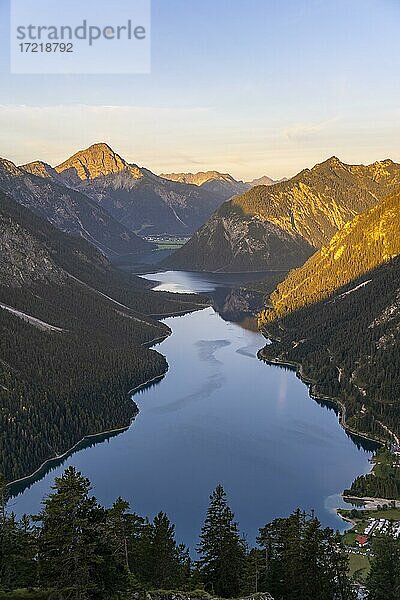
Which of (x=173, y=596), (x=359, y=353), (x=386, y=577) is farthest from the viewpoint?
(x=359, y=353)

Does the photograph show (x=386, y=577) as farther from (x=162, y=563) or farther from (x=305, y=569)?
(x=162, y=563)

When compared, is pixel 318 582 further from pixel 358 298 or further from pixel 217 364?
pixel 358 298

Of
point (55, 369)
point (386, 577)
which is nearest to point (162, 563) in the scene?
point (386, 577)

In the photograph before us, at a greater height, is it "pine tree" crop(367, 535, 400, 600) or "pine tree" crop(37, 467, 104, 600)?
"pine tree" crop(37, 467, 104, 600)

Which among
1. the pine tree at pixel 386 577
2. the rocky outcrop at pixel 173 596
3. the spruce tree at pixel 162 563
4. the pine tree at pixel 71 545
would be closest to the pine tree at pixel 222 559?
the spruce tree at pixel 162 563

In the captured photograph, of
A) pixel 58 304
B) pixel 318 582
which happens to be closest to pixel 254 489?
pixel 318 582

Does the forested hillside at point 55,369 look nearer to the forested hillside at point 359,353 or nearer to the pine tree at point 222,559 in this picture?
the forested hillside at point 359,353

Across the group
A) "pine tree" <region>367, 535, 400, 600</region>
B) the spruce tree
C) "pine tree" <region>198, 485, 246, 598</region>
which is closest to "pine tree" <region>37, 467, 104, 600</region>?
the spruce tree

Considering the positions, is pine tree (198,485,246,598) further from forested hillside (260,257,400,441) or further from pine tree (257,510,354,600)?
forested hillside (260,257,400,441)

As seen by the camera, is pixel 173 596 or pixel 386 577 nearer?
pixel 173 596
